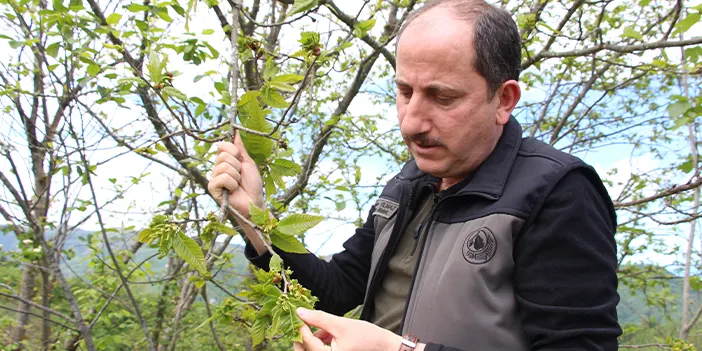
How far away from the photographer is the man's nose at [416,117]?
4.66ft

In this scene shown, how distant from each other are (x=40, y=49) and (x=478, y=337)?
12.7 ft

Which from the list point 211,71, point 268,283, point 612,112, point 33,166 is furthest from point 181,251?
point 612,112

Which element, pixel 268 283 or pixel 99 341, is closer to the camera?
pixel 268 283

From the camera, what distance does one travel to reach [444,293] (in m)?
1.38

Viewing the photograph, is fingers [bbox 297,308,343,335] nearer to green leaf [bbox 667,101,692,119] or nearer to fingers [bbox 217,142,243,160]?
fingers [bbox 217,142,243,160]

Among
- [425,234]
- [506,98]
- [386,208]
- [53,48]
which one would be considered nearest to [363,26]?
[386,208]

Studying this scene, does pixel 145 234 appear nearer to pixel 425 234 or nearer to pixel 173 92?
pixel 173 92

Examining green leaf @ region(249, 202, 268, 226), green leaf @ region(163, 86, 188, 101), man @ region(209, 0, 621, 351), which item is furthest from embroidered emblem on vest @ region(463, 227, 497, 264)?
green leaf @ region(163, 86, 188, 101)

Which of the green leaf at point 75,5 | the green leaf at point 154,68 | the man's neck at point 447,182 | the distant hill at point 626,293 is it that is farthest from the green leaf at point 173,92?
the distant hill at point 626,293

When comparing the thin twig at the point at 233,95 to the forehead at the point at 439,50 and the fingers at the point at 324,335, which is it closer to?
the fingers at the point at 324,335

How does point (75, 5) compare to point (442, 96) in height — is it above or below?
above

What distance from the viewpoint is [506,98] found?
1.51 metres

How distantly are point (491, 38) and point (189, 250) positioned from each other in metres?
0.98

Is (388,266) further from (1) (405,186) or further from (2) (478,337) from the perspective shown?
(2) (478,337)
